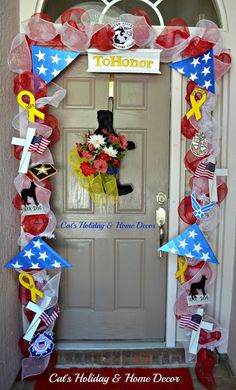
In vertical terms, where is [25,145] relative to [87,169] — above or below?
above

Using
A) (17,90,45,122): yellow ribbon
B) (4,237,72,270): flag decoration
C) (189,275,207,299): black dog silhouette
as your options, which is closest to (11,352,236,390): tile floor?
(189,275,207,299): black dog silhouette

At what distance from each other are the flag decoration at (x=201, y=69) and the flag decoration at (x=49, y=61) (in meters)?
0.76

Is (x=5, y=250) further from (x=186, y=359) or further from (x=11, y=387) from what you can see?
(x=186, y=359)

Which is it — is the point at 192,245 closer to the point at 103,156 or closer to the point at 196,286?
the point at 196,286

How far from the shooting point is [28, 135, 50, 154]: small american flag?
7.06 feet

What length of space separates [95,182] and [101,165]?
0.51ft

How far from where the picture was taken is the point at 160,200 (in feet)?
7.95

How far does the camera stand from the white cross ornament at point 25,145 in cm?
213

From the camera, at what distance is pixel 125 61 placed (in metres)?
2.25

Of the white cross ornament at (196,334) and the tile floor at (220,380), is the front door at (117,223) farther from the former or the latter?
the tile floor at (220,380)

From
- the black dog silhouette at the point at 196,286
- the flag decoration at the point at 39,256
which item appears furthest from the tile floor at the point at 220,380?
the flag decoration at the point at 39,256

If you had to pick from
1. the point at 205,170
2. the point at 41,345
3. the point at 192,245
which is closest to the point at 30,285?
the point at 41,345

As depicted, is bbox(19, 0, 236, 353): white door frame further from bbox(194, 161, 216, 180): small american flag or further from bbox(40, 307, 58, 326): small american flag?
bbox(40, 307, 58, 326): small american flag

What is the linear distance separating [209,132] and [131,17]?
2.99ft
